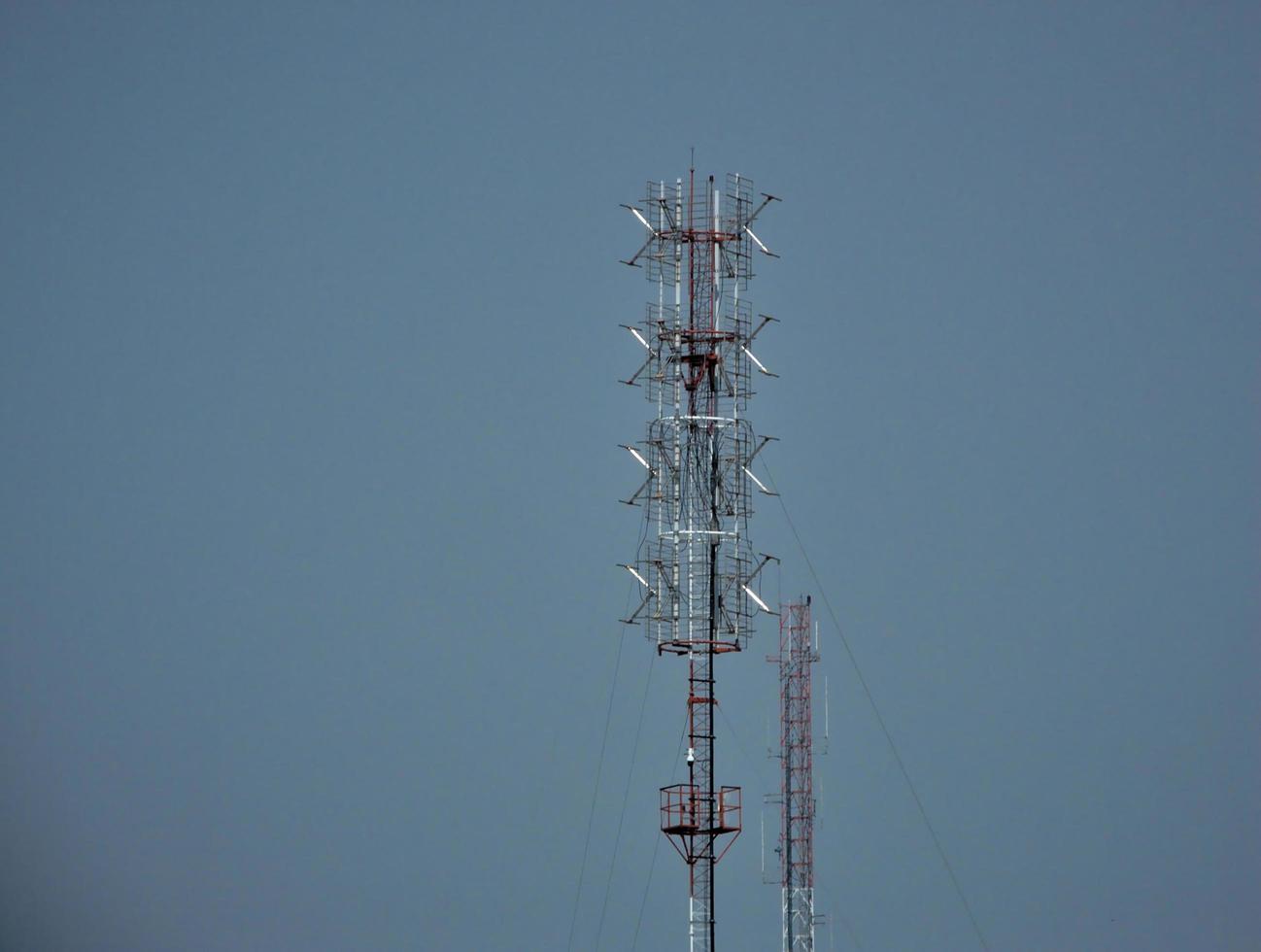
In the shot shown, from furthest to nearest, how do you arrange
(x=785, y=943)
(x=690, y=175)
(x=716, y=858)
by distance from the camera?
(x=785, y=943)
(x=690, y=175)
(x=716, y=858)

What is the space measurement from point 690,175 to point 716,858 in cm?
1313

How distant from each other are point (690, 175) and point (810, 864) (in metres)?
20.5

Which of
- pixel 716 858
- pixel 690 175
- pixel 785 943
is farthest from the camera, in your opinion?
pixel 785 943

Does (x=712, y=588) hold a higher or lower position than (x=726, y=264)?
lower

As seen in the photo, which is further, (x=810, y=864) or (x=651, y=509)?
(x=810, y=864)

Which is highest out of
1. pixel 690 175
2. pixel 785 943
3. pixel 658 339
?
pixel 690 175

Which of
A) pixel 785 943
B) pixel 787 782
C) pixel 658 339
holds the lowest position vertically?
pixel 785 943

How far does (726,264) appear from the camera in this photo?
40.2 metres

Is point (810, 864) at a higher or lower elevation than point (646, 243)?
lower

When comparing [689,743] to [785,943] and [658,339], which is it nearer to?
[658,339]

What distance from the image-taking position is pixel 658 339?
40.0 m

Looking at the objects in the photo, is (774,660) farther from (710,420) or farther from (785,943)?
(710,420)

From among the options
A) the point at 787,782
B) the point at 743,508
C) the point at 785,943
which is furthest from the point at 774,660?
the point at 743,508

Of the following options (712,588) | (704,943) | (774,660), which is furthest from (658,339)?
(774,660)
